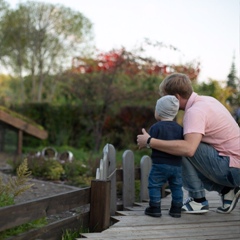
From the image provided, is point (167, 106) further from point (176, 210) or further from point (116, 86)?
point (116, 86)

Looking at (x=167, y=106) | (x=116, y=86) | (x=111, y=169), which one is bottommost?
(x=111, y=169)

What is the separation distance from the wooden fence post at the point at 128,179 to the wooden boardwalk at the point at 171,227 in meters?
0.31

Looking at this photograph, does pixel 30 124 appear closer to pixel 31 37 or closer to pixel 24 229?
pixel 24 229

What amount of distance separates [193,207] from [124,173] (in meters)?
0.85

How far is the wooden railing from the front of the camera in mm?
3201

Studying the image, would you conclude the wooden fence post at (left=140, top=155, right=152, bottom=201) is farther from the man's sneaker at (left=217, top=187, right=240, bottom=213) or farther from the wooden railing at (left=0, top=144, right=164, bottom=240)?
the man's sneaker at (left=217, top=187, right=240, bottom=213)

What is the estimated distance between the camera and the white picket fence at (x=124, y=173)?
176 inches

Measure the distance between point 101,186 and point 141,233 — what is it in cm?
58

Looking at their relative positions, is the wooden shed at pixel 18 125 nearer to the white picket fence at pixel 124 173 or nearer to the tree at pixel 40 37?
→ the white picket fence at pixel 124 173

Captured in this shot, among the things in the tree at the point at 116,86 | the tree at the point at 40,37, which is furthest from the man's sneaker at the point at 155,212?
the tree at the point at 40,37

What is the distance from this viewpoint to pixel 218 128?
168 inches

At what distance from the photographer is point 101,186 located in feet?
13.5

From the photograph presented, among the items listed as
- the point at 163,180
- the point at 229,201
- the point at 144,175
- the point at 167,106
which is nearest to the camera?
the point at 167,106

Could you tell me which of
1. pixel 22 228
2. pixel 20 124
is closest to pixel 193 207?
pixel 22 228
